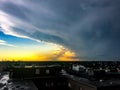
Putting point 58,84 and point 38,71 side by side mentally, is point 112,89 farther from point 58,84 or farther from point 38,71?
point 38,71

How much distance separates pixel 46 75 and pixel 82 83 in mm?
11925

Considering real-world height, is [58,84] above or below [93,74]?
below

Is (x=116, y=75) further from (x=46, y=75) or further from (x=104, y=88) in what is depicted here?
(x=46, y=75)

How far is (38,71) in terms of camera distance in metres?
40.8

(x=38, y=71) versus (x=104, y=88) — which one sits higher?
(x=38, y=71)

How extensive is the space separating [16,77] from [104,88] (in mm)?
21289

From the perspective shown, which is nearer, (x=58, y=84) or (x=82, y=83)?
(x=82, y=83)

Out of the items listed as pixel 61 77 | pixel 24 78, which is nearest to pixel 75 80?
pixel 61 77

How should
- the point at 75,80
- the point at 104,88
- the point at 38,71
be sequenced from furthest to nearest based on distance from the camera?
the point at 38,71, the point at 75,80, the point at 104,88

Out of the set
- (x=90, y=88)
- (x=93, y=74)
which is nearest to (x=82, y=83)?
(x=90, y=88)

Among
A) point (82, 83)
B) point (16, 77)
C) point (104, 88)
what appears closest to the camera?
point (104, 88)

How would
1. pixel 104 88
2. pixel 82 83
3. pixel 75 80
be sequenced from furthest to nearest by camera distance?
pixel 75 80, pixel 82 83, pixel 104 88

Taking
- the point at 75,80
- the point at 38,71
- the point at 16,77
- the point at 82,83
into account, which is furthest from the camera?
the point at 38,71

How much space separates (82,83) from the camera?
32.7 m
